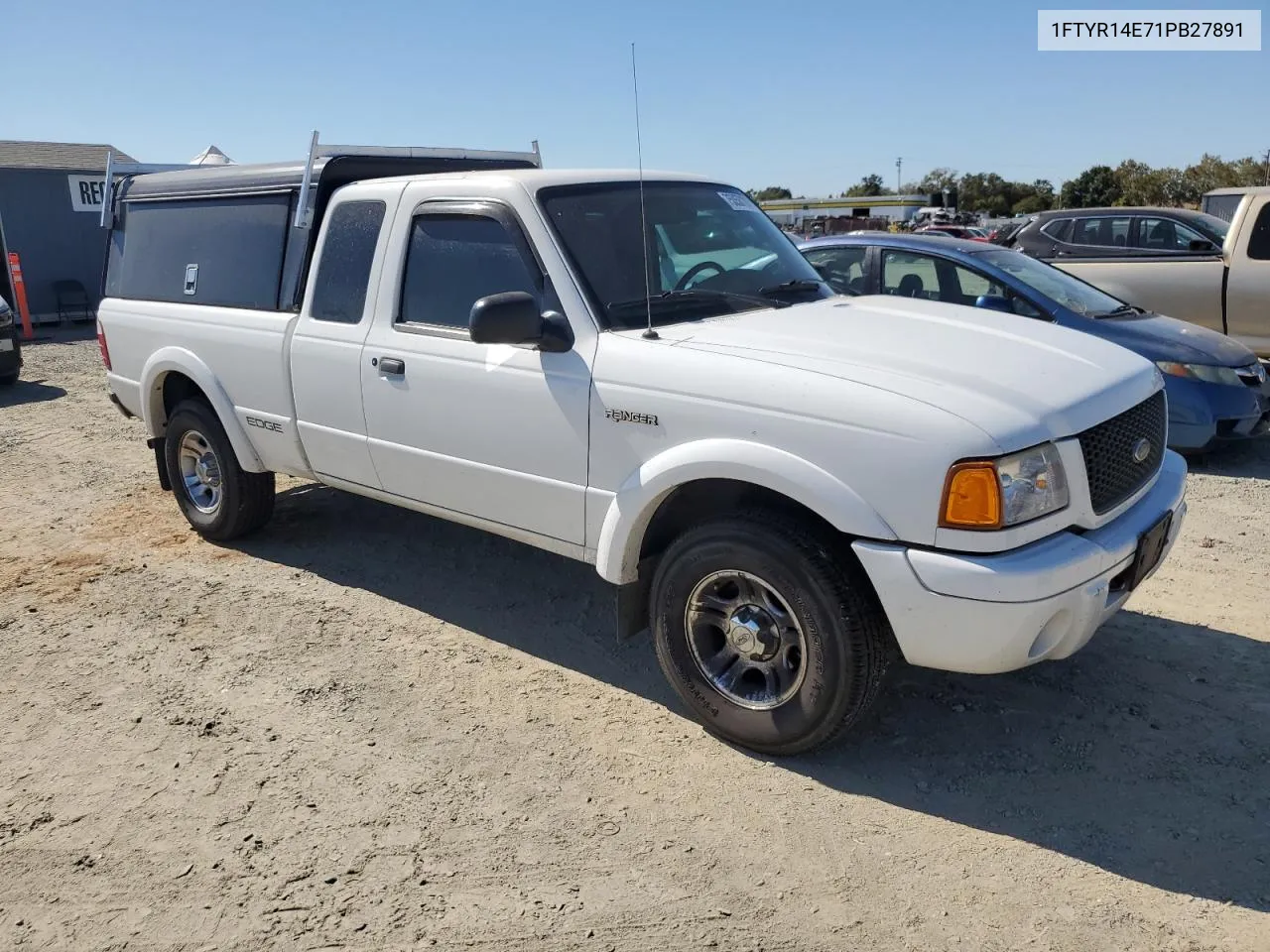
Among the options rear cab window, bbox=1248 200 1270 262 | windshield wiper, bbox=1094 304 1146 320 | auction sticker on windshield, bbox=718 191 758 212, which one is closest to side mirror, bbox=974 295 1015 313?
windshield wiper, bbox=1094 304 1146 320

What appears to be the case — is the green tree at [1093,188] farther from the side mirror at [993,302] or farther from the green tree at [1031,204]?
the side mirror at [993,302]

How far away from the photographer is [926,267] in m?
7.57

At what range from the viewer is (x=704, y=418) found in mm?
3510

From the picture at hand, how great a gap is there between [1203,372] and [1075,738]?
176 inches

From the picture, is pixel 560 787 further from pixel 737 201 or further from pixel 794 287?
pixel 737 201

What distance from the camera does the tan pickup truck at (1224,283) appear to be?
8938 mm

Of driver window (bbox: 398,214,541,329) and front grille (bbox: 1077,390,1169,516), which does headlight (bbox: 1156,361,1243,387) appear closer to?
front grille (bbox: 1077,390,1169,516)

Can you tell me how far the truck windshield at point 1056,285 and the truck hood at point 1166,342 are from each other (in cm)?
14

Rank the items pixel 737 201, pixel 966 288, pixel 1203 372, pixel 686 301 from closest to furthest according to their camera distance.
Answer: pixel 686 301 → pixel 737 201 → pixel 1203 372 → pixel 966 288

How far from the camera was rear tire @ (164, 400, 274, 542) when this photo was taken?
230 inches

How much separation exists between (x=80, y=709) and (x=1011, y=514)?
3708 mm

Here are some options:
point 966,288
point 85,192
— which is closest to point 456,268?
point 966,288

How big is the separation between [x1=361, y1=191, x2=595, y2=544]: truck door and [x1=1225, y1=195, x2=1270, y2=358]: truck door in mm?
7527

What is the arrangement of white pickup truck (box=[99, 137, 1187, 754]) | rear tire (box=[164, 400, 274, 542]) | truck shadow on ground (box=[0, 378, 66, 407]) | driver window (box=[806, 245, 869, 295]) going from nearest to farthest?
white pickup truck (box=[99, 137, 1187, 754])
rear tire (box=[164, 400, 274, 542])
driver window (box=[806, 245, 869, 295])
truck shadow on ground (box=[0, 378, 66, 407])
